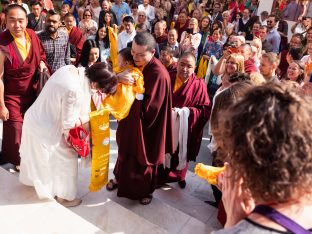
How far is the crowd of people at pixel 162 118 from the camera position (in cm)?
97

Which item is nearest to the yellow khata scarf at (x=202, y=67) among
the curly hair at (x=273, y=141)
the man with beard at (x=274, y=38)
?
the man with beard at (x=274, y=38)

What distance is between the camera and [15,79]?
138 inches

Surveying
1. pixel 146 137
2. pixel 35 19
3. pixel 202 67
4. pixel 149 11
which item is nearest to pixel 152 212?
pixel 146 137

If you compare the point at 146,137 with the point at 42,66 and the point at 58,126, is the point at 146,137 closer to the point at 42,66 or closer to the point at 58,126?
the point at 58,126

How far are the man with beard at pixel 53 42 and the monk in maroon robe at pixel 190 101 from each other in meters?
1.46

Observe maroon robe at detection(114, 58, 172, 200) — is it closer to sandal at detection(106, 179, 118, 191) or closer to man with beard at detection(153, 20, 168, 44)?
sandal at detection(106, 179, 118, 191)

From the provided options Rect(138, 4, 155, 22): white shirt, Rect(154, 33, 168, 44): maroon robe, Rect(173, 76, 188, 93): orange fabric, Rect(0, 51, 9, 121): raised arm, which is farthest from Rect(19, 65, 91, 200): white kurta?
Rect(138, 4, 155, 22): white shirt

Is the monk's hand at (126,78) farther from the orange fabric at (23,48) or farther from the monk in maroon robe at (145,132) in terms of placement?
the orange fabric at (23,48)

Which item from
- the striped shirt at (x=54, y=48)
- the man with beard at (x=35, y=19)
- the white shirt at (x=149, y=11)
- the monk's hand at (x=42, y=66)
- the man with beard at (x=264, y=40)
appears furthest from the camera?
the white shirt at (x=149, y=11)

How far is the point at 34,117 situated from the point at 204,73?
Answer: 11.8ft

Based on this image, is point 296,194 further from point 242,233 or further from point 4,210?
point 4,210

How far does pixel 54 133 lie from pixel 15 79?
38.4 inches

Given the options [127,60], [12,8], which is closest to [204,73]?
[127,60]

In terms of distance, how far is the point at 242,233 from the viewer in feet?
3.20
